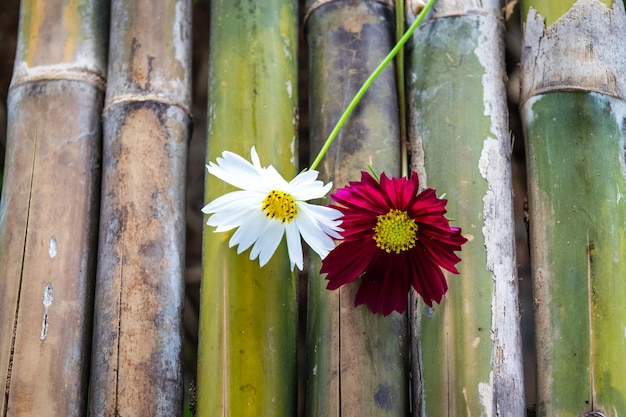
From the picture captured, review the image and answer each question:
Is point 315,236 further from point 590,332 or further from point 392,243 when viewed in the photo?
point 590,332

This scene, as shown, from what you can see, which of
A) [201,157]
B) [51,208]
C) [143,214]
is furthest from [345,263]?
[201,157]

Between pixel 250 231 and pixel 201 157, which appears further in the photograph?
pixel 201 157

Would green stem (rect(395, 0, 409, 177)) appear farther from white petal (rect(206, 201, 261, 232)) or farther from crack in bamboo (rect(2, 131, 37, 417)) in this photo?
crack in bamboo (rect(2, 131, 37, 417))

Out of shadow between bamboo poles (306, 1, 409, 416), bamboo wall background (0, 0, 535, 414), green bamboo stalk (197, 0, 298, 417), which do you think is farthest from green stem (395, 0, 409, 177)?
bamboo wall background (0, 0, 535, 414)

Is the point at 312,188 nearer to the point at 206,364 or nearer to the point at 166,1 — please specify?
the point at 206,364

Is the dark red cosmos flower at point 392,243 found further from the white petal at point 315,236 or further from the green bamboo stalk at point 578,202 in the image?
the green bamboo stalk at point 578,202

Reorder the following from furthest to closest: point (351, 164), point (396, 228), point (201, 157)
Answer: point (201, 157) < point (351, 164) < point (396, 228)
